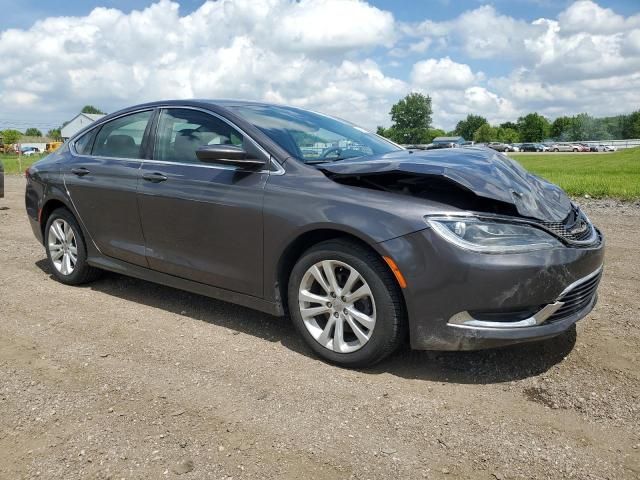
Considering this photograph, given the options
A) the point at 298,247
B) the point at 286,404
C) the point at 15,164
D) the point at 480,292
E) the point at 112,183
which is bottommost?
the point at 286,404

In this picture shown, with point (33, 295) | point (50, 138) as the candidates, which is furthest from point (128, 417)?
point (50, 138)

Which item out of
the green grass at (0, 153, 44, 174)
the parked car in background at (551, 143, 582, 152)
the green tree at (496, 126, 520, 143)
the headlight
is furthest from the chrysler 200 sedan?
the green tree at (496, 126, 520, 143)

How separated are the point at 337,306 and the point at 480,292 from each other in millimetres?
852

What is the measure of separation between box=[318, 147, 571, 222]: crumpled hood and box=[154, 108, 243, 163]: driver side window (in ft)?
2.71

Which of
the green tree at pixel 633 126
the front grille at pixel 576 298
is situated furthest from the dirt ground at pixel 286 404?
the green tree at pixel 633 126

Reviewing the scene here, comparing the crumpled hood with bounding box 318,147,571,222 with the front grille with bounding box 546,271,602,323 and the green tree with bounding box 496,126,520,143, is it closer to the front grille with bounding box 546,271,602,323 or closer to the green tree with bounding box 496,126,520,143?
the front grille with bounding box 546,271,602,323

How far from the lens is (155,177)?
421 centimetres

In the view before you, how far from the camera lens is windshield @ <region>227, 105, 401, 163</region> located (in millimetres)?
3830

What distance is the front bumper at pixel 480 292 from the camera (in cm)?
291

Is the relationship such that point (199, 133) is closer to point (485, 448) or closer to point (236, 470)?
point (236, 470)

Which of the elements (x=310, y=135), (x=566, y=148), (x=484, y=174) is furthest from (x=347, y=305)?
(x=566, y=148)

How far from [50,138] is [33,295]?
120 m

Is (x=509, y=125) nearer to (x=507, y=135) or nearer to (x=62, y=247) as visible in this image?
(x=507, y=135)

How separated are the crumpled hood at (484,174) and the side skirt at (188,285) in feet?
3.23
